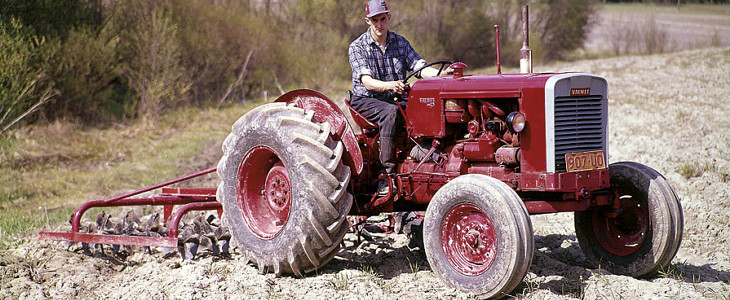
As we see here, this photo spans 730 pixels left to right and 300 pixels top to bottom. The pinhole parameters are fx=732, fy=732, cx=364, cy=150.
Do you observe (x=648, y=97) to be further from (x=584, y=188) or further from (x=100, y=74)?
(x=100, y=74)

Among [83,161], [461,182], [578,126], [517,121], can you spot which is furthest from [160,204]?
[83,161]

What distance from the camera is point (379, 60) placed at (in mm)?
6312

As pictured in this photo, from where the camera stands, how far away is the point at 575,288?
16.8ft

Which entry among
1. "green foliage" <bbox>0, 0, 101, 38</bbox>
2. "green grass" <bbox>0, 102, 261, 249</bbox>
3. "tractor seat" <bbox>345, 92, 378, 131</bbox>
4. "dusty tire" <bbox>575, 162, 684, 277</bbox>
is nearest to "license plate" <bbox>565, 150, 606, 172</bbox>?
"dusty tire" <bbox>575, 162, 684, 277</bbox>

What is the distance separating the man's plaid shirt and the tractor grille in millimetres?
1521

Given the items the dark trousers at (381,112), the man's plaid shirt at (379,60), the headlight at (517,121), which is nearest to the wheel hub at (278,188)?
the dark trousers at (381,112)

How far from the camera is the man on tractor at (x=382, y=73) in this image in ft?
19.4

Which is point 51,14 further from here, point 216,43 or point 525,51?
point 525,51

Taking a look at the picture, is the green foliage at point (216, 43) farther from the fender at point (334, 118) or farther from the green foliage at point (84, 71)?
the fender at point (334, 118)

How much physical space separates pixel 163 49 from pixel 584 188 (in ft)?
46.4

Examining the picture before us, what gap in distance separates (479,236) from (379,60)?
201 cm

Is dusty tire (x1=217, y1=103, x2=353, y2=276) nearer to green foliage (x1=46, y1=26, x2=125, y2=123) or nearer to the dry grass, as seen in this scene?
green foliage (x1=46, y1=26, x2=125, y2=123)

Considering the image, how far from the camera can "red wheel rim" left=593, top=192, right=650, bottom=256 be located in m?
5.53

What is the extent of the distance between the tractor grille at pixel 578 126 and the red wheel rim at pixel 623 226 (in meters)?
0.52
